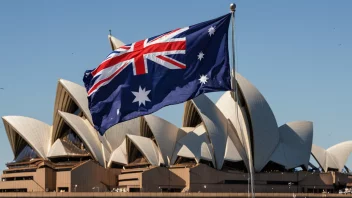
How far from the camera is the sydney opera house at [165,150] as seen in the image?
227ft

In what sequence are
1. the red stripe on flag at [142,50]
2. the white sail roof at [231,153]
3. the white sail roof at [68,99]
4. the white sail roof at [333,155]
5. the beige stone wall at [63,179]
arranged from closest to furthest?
1. the red stripe on flag at [142,50]
2. the beige stone wall at [63,179]
3. the white sail roof at [231,153]
4. the white sail roof at [68,99]
5. the white sail roof at [333,155]

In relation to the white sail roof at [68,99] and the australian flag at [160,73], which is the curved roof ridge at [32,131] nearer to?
the white sail roof at [68,99]

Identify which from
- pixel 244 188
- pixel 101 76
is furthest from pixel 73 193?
pixel 101 76

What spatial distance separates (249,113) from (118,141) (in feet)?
44.5

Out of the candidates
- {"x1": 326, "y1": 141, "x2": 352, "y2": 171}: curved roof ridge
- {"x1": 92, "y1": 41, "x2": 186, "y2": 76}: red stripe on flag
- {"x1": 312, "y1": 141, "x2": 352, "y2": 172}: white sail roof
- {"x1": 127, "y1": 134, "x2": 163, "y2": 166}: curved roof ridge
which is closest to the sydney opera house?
{"x1": 127, "y1": 134, "x2": 163, "y2": 166}: curved roof ridge

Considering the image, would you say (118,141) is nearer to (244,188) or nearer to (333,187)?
(244,188)

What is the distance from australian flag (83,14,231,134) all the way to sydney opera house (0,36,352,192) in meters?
43.1

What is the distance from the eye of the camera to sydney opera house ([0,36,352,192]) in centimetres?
6906

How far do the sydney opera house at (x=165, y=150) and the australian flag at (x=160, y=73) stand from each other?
142 feet

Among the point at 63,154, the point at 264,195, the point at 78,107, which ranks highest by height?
the point at 78,107

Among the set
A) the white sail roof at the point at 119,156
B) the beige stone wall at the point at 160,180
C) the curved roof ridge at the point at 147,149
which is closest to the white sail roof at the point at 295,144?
the beige stone wall at the point at 160,180

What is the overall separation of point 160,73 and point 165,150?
151 ft

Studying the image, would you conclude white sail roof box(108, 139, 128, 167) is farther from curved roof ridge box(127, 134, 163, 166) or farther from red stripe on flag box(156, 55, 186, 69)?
red stripe on flag box(156, 55, 186, 69)

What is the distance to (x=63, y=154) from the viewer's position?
239 feet
